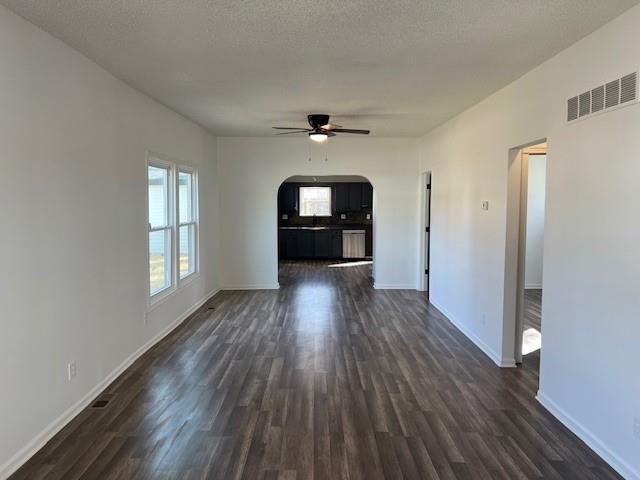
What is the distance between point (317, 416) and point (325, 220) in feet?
30.9

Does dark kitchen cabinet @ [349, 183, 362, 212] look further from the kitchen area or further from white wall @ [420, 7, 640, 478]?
white wall @ [420, 7, 640, 478]

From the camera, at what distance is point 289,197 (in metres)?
12.3

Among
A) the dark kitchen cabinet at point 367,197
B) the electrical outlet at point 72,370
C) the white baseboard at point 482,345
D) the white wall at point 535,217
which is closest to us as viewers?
the electrical outlet at point 72,370

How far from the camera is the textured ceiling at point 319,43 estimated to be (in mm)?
2449

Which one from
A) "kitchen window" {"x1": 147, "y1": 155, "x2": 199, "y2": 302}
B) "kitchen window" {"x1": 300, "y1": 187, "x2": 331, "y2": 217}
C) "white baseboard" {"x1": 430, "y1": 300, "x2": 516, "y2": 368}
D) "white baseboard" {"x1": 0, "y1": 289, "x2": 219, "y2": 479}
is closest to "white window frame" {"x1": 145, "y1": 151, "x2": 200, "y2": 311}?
"kitchen window" {"x1": 147, "y1": 155, "x2": 199, "y2": 302}

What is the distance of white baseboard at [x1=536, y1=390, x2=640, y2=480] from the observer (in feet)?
7.95

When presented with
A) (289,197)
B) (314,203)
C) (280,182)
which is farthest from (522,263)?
(289,197)

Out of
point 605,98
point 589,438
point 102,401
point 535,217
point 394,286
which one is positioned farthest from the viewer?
point 394,286

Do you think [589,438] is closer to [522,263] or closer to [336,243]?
[522,263]

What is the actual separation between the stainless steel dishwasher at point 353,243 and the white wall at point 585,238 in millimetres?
7387

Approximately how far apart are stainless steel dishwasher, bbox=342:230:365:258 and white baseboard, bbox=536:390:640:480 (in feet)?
28.0

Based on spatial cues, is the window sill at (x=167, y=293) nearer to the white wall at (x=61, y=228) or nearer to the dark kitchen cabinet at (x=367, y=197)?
the white wall at (x=61, y=228)

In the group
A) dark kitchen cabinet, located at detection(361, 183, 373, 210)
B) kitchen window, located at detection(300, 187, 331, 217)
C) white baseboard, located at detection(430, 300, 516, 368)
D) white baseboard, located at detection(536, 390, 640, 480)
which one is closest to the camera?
white baseboard, located at detection(536, 390, 640, 480)

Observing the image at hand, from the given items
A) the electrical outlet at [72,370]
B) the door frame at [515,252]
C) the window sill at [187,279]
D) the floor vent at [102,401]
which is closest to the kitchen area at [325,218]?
the window sill at [187,279]
